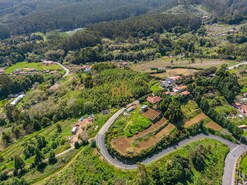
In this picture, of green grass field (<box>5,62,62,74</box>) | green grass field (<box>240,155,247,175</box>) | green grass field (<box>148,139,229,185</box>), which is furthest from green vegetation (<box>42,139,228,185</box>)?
green grass field (<box>5,62,62,74</box>)

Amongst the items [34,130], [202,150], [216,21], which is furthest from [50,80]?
[216,21]

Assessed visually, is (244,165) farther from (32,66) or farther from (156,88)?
(32,66)

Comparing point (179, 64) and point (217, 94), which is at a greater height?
point (217, 94)

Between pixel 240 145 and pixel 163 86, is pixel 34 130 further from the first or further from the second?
pixel 240 145

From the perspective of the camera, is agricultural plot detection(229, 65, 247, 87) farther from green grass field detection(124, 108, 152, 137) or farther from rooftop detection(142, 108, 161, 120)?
green grass field detection(124, 108, 152, 137)

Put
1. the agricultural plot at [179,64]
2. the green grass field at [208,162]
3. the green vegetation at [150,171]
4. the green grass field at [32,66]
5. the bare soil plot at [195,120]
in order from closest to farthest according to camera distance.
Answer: the green vegetation at [150,171] → the green grass field at [208,162] → the bare soil plot at [195,120] → the agricultural plot at [179,64] → the green grass field at [32,66]

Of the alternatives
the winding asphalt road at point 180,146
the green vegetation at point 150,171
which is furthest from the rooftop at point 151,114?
the green vegetation at point 150,171

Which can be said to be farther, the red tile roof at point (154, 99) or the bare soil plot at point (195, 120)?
the red tile roof at point (154, 99)

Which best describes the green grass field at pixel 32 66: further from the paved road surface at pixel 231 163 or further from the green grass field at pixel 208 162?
the paved road surface at pixel 231 163

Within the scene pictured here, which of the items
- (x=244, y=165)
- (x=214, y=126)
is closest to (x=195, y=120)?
(x=214, y=126)
